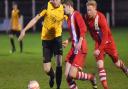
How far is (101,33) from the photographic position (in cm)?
1373

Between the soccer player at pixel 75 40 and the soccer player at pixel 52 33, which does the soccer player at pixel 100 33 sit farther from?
the soccer player at pixel 52 33

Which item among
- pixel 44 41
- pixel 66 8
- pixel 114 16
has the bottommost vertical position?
pixel 114 16

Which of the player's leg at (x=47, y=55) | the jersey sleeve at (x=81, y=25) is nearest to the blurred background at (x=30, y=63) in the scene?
the player's leg at (x=47, y=55)

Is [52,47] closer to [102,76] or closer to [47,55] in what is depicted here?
[47,55]

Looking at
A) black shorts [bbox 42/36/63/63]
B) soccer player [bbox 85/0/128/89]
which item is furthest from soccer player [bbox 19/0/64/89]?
soccer player [bbox 85/0/128/89]

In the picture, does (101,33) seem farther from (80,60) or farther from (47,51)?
(47,51)

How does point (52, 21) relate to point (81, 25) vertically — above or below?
below

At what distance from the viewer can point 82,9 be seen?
1945 inches

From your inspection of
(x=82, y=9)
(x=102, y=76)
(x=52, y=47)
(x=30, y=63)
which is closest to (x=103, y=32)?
(x=102, y=76)

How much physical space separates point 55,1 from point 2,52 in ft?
45.1

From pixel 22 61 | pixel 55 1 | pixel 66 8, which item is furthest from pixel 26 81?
pixel 22 61

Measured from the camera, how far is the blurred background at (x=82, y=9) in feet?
160

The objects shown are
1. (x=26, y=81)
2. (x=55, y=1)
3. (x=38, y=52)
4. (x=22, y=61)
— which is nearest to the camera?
(x=55, y=1)

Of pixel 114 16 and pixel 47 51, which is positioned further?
pixel 114 16
